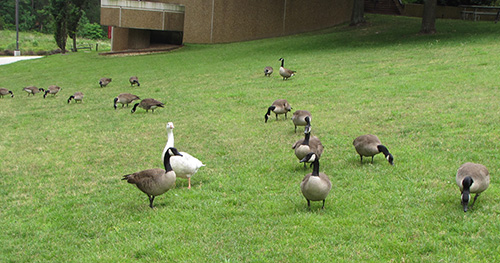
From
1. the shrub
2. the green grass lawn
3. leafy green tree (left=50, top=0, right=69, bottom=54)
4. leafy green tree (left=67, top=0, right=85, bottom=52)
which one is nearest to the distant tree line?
the shrub

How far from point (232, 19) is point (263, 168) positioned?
39612 mm

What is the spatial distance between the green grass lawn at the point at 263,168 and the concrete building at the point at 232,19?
71.8 ft

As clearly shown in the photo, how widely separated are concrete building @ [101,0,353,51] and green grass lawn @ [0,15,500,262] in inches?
861

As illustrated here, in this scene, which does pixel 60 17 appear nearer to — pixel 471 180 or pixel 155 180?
pixel 155 180

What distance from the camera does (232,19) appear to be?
49094 mm

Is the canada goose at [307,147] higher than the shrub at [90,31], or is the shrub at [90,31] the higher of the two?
the shrub at [90,31]

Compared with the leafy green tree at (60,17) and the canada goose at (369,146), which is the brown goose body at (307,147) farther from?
the leafy green tree at (60,17)

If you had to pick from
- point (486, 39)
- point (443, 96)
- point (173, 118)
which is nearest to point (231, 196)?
point (173, 118)

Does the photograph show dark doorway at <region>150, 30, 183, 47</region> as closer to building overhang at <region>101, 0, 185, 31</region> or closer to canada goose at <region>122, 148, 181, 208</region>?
building overhang at <region>101, 0, 185, 31</region>

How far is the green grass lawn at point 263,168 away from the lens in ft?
24.8

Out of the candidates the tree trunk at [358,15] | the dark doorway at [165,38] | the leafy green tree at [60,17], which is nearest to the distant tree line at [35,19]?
the leafy green tree at [60,17]

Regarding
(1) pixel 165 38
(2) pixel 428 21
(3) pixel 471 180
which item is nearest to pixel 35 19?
(1) pixel 165 38

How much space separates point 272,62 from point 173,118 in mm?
14002

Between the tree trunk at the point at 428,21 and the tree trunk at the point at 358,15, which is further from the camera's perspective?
the tree trunk at the point at 358,15
